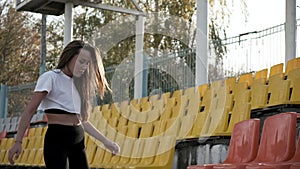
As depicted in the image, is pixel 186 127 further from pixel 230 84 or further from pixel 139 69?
pixel 139 69

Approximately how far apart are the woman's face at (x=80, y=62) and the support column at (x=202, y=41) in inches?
296

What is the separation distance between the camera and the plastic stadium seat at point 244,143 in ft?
18.5

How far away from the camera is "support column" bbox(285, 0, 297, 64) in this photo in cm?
1104

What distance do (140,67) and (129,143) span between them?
5052 millimetres

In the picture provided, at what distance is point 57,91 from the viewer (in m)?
4.29

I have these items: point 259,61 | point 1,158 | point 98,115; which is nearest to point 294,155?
point 259,61

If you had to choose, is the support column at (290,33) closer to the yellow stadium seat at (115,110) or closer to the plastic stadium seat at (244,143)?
the yellow stadium seat at (115,110)

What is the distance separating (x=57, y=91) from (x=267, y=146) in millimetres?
1964

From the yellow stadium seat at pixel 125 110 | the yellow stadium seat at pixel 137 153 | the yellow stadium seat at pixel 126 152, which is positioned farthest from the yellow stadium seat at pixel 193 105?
the yellow stadium seat at pixel 125 110

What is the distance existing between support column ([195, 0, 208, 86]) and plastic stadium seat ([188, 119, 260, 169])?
5.76 metres

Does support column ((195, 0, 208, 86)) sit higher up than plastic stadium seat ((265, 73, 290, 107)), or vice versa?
support column ((195, 0, 208, 86))

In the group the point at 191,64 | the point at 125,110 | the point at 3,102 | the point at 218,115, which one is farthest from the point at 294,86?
the point at 3,102

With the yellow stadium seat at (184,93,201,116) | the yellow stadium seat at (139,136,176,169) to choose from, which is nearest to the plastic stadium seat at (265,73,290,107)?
the yellow stadium seat at (139,136,176,169)

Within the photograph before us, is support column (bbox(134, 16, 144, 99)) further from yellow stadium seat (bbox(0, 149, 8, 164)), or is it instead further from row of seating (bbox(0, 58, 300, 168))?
yellow stadium seat (bbox(0, 149, 8, 164))
